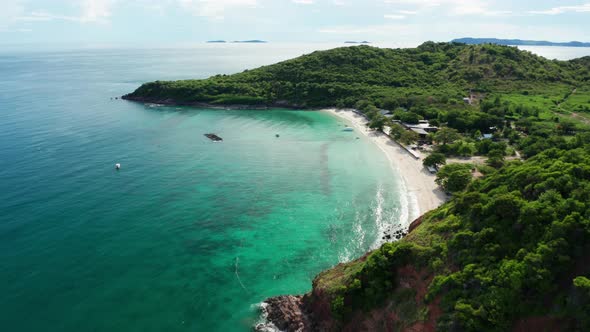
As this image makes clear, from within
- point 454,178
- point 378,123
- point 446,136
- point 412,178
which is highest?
point 378,123

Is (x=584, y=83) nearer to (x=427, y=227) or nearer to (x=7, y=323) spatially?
(x=427, y=227)

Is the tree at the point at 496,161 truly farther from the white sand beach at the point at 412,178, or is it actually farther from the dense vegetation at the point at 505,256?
the dense vegetation at the point at 505,256

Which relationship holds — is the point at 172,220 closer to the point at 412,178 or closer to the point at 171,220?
the point at 171,220

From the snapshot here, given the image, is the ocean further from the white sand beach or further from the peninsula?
the peninsula

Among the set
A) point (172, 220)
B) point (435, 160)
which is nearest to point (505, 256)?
point (172, 220)

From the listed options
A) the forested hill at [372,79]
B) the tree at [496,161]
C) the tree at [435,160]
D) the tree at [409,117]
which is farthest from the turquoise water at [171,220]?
the forested hill at [372,79]

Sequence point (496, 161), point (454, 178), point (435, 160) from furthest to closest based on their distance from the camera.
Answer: point (435, 160) → point (496, 161) → point (454, 178)
